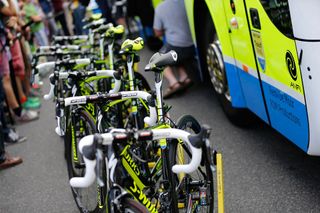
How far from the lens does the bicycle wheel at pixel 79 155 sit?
12.6 feet

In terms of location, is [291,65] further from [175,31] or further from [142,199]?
[175,31]

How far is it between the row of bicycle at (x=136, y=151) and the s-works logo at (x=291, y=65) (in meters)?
0.70

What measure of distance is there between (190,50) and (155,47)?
9.34 ft

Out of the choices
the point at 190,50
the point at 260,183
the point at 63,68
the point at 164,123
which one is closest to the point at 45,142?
the point at 63,68

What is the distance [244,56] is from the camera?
4184 mm

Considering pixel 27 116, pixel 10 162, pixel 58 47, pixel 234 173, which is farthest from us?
pixel 27 116

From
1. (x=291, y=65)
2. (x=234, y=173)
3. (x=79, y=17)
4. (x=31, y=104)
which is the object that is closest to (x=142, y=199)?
(x=291, y=65)

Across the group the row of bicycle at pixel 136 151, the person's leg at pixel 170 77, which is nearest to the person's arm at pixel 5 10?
the person's leg at pixel 170 77

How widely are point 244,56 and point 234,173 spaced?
0.98 meters

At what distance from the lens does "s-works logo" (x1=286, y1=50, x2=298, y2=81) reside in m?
3.29

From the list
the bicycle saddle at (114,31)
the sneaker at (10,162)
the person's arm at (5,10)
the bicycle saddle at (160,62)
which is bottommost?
the sneaker at (10,162)

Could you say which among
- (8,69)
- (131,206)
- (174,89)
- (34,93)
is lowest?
(34,93)

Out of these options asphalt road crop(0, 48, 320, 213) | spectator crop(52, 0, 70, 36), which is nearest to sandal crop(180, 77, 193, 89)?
asphalt road crop(0, 48, 320, 213)

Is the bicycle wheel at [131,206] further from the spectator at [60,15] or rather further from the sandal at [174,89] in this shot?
the spectator at [60,15]
